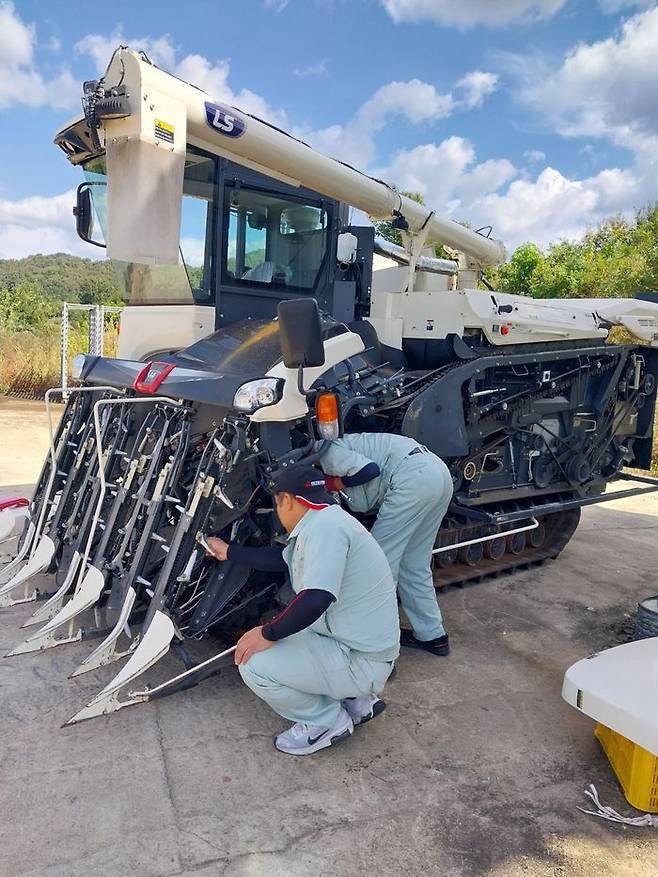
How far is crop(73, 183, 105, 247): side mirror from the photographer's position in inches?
188

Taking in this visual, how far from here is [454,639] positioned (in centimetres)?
430

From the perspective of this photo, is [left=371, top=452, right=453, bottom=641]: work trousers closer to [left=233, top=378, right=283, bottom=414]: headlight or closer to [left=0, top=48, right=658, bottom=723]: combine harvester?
[left=0, top=48, right=658, bottom=723]: combine harvester

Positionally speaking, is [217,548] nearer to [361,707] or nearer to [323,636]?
[323,636]

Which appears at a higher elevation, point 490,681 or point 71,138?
point 71,138

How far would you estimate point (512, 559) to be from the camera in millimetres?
5688

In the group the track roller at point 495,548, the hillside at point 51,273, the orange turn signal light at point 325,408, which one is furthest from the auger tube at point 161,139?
the hillside at point 51,273

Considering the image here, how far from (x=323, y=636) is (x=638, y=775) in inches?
53.3

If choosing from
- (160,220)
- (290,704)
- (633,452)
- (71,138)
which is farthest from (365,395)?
(633,452)

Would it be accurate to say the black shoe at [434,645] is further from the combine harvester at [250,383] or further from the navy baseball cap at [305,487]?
the navy baseball cap at [305,487]

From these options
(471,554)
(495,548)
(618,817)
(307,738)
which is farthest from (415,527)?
(495,548)

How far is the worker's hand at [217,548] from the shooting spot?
3312mm

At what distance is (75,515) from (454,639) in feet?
7.95

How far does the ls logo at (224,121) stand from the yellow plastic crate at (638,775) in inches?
142

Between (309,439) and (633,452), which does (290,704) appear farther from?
(633,452)
